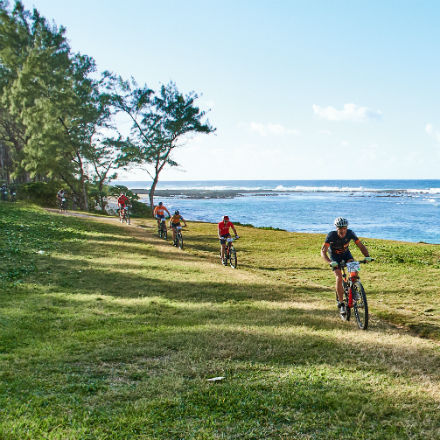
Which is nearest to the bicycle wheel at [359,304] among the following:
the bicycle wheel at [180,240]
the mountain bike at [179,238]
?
the mountain bike at [179,238]

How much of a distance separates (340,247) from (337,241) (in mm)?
201

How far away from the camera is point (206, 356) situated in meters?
6.95

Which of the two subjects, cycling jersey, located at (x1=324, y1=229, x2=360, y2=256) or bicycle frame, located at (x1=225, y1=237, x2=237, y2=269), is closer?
cycling jersey, located at (x1=324, y1=229, x2=360, y2=256)

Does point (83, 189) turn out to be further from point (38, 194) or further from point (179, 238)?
point (179, 238)

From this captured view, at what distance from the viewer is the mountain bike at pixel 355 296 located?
8.95m

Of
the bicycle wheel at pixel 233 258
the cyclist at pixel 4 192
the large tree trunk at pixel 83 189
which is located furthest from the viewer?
the large tree trunk at pixel 83 189

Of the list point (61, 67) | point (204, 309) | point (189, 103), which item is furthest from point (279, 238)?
point (61, 67)

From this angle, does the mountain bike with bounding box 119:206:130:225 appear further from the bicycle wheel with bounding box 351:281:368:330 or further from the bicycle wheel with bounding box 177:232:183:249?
the bicycle wheel with bounding box 351:281:368:330

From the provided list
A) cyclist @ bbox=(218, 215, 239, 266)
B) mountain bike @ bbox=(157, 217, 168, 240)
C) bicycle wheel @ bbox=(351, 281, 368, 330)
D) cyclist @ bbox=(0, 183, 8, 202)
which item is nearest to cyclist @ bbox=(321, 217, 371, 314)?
bicycle wheel @ bbox=(351, 281, 368, 330)

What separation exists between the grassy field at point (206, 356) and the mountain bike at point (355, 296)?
0.36 metres

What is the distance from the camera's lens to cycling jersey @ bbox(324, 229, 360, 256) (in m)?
9.52

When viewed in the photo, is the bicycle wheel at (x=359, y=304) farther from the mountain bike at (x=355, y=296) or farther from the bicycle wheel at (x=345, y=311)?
the bicycle wheel at (x=345, y=311)

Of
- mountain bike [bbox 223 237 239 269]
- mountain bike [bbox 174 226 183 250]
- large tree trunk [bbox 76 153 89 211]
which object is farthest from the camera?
large tree trunk [bbox 76 153 89 211]

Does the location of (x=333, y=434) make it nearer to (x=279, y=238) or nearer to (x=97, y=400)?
(x=97, y=400)
